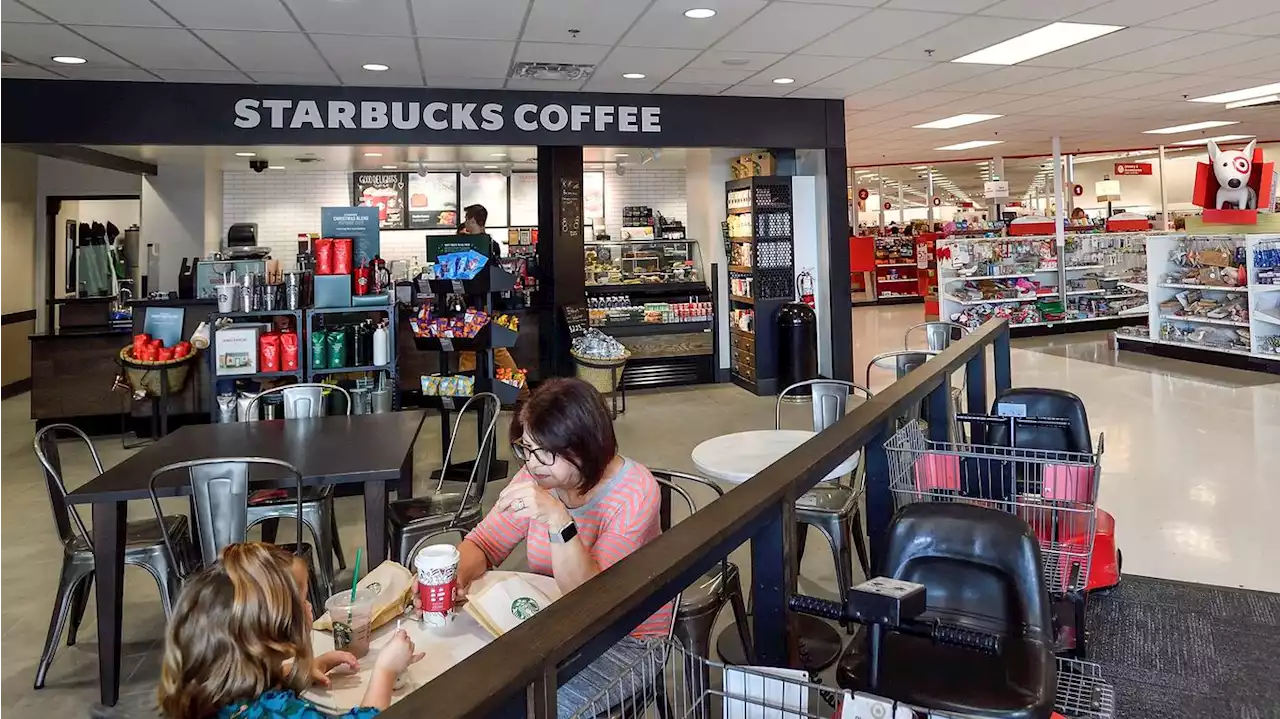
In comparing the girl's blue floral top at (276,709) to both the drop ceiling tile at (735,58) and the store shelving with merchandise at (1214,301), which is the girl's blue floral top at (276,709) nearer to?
the drop ceiling tile at (735,58)

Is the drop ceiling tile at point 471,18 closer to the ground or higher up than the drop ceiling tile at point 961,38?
closer to the ground

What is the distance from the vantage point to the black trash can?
328 inches

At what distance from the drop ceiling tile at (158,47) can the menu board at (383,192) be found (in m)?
5.64

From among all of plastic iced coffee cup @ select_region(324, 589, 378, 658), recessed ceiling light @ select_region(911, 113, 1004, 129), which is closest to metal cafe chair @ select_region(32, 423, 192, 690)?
plastic iced coffee cup @ select_region(324, 589, 378, 658)

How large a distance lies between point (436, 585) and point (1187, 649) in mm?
2884

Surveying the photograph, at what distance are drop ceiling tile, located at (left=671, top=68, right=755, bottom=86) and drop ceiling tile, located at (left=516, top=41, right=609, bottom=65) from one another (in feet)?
2.88

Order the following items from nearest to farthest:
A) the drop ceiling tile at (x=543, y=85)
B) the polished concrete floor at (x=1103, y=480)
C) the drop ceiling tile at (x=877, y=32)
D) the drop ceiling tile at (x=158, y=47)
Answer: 1. the polished concrete floor at (x=1103, y=480)
2. the drop ceiling tile at (x=158, y=47)
3. the drop ceiling tile at (x=877, y=32)
4. the drop ceiling tile at (x=543, y=85)

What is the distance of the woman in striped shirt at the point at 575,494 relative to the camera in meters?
1.86

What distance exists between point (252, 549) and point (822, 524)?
2197mm

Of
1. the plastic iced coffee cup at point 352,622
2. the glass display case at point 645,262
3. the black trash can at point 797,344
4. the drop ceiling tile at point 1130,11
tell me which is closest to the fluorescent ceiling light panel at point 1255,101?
the drop ceiling tile at point 1130,11

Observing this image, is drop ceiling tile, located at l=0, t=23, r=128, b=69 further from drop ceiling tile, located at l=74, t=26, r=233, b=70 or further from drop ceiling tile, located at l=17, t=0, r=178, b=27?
drop ceiling tile, located at l=17, t=0, r=178, b=27

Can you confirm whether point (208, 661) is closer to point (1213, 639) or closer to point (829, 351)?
point (1213, 639)

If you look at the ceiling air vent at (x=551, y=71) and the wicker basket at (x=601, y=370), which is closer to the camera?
the ceiling air vent at (x=551, y=71)

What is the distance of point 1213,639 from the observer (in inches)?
123
